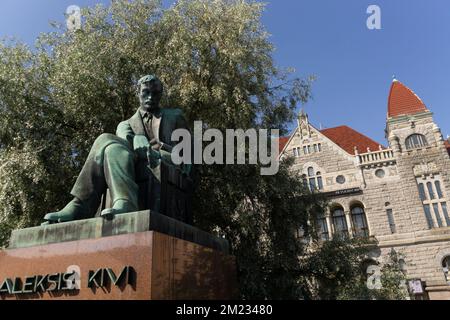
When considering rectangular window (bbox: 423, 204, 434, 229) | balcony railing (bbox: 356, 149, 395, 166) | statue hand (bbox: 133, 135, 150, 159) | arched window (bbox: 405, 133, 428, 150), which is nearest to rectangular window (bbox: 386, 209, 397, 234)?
rectangular window (bbox: 423, 204, 434, 229)

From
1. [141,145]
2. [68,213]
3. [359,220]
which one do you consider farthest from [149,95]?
[359,220]

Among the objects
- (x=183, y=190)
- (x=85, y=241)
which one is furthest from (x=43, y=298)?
(x=183, y=190)

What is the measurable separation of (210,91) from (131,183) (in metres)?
6.68

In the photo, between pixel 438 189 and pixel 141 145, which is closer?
pixel 141 145

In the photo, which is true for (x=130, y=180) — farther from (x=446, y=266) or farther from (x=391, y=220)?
(x=446, y=266)

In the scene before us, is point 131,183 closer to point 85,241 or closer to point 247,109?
point 85,241

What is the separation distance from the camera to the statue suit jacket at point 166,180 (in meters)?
4.12

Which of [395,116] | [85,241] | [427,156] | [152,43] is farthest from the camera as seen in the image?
[395,116]

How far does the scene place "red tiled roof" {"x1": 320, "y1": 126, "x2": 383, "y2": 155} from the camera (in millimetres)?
32750

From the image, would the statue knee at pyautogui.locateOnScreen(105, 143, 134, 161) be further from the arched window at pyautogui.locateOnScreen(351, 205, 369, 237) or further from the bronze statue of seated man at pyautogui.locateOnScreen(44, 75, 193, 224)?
the arched window at pyautogui.locateOnScreen(351, 205, 369, 237)

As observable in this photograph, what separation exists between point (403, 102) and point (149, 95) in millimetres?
31443

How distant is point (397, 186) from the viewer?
93.4ft

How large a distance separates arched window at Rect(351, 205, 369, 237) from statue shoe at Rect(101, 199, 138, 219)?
2724 centimetres

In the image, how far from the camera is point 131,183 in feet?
12.7
